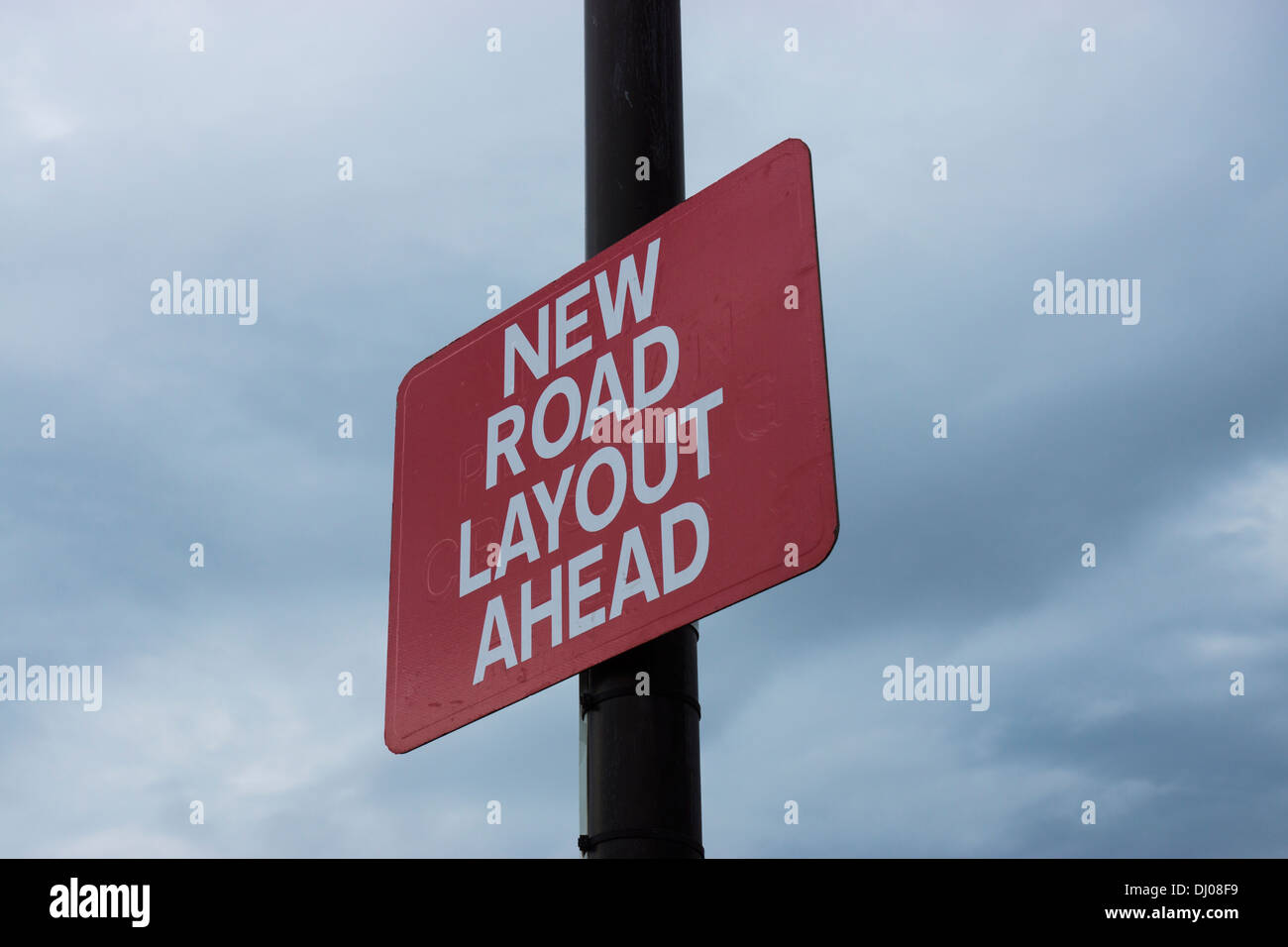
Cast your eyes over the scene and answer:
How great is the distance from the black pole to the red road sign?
67 millimetres

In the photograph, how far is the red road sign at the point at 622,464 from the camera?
3.78 metres

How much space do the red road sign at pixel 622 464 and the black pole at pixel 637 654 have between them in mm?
67

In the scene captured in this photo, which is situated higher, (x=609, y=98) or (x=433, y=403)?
(x=609, y=98)

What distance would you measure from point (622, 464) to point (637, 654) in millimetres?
593

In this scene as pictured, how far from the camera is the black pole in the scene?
11.4 feet

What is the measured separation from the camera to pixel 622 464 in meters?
4.07

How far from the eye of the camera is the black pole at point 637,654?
11.4 ft

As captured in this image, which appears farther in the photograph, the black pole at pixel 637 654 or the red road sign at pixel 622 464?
the red road sign at pixel 622 464

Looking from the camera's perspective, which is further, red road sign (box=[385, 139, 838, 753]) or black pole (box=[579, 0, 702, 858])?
red road sign (box=[385, 139, 838, 753])
